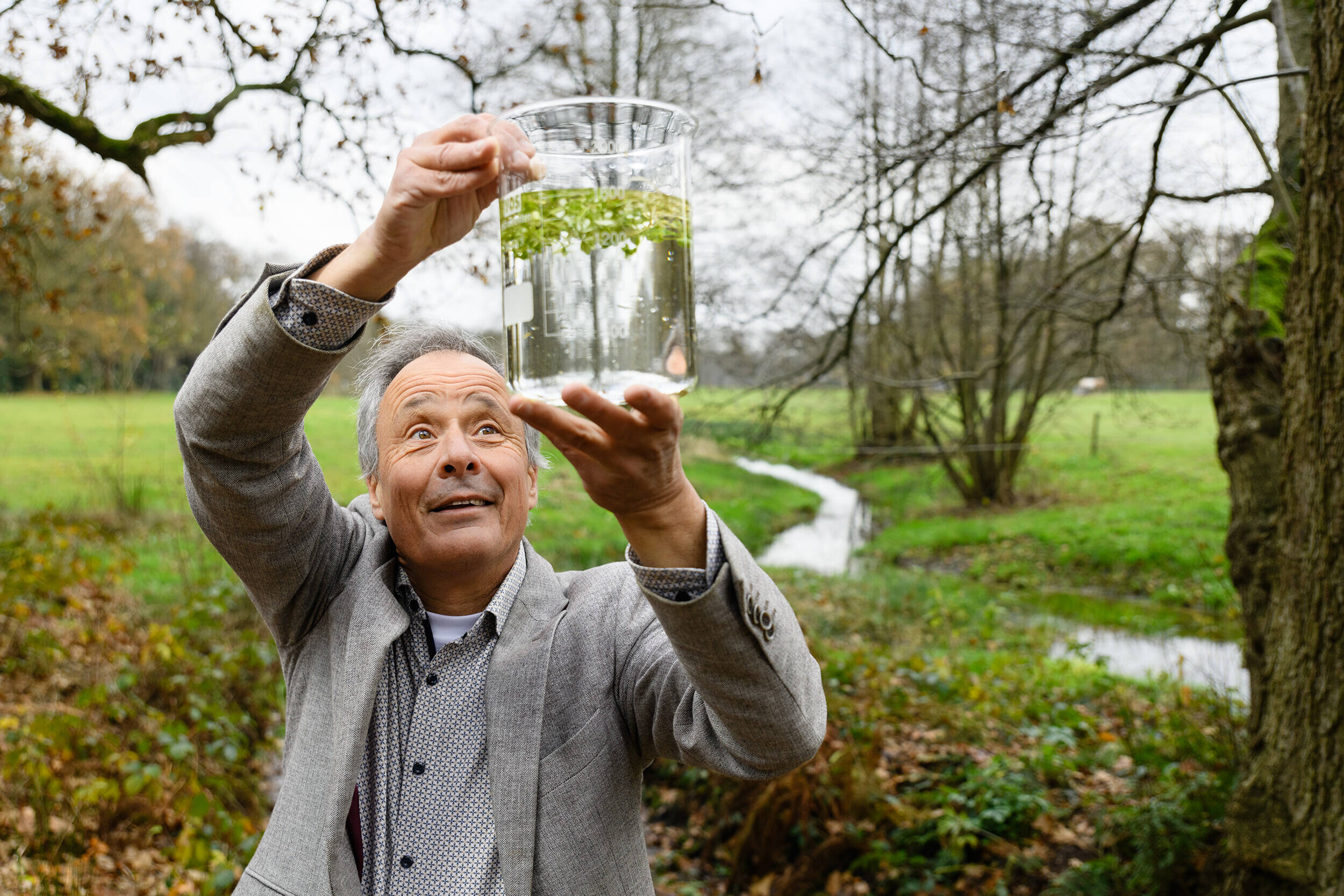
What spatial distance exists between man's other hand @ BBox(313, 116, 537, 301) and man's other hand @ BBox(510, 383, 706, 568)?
1.33ft

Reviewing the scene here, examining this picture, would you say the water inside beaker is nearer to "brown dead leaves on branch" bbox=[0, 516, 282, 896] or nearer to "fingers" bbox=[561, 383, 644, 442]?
"fingers" bbox=[561, 383, 644, 442]

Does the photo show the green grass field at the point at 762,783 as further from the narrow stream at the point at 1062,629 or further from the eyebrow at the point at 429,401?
the eyebrow at the point at 429,401

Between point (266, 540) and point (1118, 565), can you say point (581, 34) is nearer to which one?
point (266, 540)

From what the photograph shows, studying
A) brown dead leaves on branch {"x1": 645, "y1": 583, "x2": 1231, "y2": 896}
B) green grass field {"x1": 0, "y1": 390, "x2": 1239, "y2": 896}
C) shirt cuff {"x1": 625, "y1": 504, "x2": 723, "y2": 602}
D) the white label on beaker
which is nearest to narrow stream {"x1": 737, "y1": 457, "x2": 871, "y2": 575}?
green grass field {"x1": 0, "y1": 390, "x2": 1239, "y2": 896}

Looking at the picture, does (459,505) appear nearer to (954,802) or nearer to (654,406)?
(654,406)

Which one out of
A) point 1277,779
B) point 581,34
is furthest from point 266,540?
point 581,34

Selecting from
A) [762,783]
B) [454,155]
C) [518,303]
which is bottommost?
[762,783]

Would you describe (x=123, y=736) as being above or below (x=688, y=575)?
below

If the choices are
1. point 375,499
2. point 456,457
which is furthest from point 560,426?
point 375,499

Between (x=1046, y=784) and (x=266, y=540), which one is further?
(x=1046, y=784)

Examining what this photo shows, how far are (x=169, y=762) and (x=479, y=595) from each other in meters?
3.97

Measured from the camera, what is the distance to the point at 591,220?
3.98ft

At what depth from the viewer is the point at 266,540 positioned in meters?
1.70

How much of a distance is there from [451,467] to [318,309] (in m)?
0.46
